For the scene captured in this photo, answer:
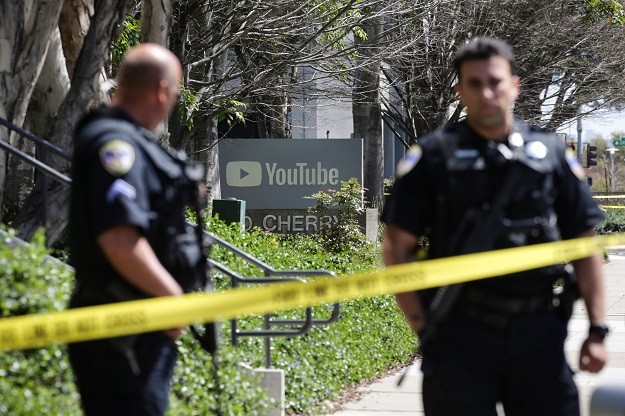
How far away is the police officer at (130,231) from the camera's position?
3350mm

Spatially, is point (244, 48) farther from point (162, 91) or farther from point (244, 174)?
point (162, 91)

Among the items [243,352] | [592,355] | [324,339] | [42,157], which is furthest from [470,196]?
[324,339]

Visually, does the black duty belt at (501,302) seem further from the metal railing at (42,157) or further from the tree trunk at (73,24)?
the tree trunk at (73,24)

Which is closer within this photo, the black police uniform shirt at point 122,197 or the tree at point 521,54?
the black police uniform shirt at point 122,197

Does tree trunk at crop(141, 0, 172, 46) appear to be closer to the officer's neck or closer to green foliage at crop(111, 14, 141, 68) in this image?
green foliage at crop(111, 14, 141, 68)

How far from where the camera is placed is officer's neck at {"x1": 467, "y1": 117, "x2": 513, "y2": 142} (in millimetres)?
3852

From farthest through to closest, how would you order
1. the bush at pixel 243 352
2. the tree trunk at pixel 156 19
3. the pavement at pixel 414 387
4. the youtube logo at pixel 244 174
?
the youtube logo at pixel 244 174
the tree trunk at pixel 156 19
the pavement at pixel 414 387
the bush at pixel 243 352

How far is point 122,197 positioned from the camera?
3340 millimetres

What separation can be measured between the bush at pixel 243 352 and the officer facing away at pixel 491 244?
97 cm

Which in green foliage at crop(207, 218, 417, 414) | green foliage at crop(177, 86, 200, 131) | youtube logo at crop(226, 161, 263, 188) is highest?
green foliage at crop(177, 86, 200, 131)

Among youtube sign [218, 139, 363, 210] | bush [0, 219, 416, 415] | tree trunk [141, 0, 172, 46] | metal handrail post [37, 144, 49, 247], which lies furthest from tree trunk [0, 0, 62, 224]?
youtube sign [218, 139, 363, 210]

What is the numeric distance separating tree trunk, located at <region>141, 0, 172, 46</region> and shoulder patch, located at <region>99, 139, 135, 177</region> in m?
7.32

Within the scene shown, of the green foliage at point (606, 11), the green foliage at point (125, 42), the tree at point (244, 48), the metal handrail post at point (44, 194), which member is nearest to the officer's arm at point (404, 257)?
the metal handrail post at point (44, 194)

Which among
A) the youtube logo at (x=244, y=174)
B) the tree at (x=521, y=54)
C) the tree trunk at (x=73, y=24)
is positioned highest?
the tree at (x=521, y=54)
